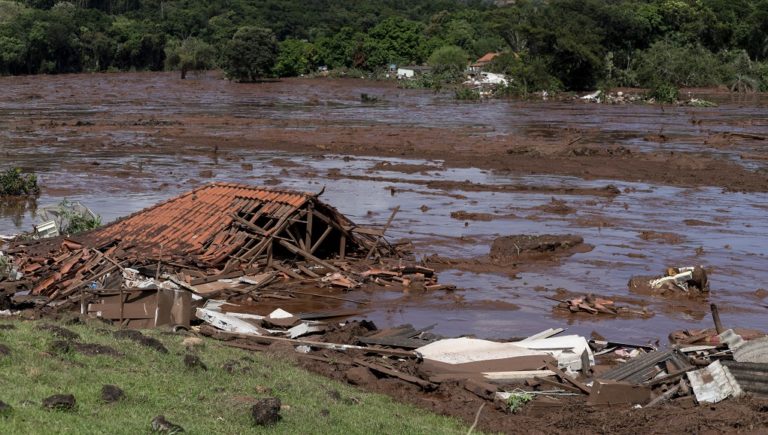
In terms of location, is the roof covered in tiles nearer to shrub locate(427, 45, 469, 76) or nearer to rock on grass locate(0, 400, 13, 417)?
rock on grass locate(0, 400, 13, 417)

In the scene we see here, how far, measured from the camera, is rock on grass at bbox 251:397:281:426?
25.6 feet

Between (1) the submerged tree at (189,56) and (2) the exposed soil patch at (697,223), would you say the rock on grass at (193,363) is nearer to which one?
(2) the exposed soil patch at (697,223)

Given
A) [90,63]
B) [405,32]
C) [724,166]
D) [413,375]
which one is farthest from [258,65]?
[413,375]

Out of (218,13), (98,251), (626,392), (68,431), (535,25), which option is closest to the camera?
(68,431)

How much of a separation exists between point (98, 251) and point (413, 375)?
695cm

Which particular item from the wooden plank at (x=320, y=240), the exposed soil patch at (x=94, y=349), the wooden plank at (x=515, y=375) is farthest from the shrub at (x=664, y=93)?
the exposed soil patch at (x=94, y=349)

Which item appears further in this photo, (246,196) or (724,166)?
(724,166)

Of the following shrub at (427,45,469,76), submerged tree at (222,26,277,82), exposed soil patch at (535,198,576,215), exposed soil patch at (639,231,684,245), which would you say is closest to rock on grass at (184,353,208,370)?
exposed soil patch at (639,231,684,245)

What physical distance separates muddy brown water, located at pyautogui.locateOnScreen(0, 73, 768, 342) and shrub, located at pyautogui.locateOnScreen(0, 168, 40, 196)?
54 centimetres

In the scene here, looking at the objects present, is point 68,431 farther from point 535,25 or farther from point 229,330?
point 535,25

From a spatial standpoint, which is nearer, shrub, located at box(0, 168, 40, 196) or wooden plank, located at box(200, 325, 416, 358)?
wooden plank, located at box(200, 325, 416, 358)

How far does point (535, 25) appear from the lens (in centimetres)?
7494

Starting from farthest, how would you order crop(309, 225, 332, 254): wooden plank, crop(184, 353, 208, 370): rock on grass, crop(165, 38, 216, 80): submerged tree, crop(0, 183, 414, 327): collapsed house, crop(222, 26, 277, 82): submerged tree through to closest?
1. crop(165, 38, 216, 80): submerged tree
2. crop(222, 26, 277, 82): submerged tree
3. crop(309, 225, 332, 254): wooden plank
4. crop(0, 183, 414, 327): collapsed house
5. crop(184, 353, 208, 370): rock on grass

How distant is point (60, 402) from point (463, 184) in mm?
21121
